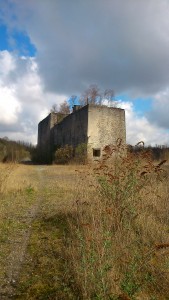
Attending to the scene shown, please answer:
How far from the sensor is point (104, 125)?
24500 mm

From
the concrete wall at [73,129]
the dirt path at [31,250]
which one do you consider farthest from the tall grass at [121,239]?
the concrete wall at [73,129]

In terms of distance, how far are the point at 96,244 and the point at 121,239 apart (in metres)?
0.64


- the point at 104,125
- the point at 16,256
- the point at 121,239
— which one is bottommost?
the point at 16,256

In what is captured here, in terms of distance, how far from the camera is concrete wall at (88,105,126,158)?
79.1 ft

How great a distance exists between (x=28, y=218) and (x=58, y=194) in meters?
2.77

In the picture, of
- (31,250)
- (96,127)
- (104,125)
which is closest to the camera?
(31,250)

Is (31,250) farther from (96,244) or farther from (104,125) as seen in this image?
(104,125)

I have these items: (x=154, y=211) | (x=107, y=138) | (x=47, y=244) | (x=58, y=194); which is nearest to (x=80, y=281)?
(x=47, y=244)

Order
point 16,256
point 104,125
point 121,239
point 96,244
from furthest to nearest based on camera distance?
point 104,125
point 16,256
point 121,239
point 96,244

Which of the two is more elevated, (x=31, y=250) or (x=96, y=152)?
(x=96, y=152)

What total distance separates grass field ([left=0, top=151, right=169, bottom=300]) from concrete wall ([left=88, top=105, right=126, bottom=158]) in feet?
56.2

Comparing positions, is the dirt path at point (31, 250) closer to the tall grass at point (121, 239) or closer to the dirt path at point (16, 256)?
the dirt path at point (16, 256)

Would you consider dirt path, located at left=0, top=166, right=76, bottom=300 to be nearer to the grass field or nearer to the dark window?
the grass field

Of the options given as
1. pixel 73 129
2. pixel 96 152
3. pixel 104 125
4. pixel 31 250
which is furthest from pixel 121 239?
pixel 73 129
